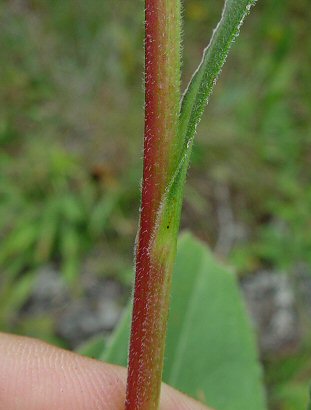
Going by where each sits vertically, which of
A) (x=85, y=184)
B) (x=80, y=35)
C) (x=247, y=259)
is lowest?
(x=247, y=259)

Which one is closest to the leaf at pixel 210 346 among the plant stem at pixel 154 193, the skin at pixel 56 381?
the skin at pixel 56 381

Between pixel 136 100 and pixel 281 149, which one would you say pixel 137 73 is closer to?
pixel 136 100

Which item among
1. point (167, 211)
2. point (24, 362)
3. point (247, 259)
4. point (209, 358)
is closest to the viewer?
point (167, 211)

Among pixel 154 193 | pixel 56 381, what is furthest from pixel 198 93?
pixel 56 381

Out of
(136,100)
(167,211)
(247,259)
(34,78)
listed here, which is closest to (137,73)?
(136,100)

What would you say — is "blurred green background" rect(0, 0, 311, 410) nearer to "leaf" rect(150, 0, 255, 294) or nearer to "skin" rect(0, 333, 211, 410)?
"skin" rect(0, 333, 211, 410)
